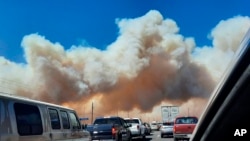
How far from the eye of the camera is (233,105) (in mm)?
1110

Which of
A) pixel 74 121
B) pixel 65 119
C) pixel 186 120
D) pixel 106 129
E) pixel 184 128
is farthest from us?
pixel 186 120

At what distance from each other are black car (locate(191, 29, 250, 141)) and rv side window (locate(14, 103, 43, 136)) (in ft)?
19.7

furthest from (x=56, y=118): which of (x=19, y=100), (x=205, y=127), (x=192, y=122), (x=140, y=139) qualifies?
(x=140, y=139)

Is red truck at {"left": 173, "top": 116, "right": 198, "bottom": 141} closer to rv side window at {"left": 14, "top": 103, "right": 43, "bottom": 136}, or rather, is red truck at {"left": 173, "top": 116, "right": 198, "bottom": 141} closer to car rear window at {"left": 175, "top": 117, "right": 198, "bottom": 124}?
car rear window at {"left": 175, "top": 117, "right": 198, "bottom": 124}

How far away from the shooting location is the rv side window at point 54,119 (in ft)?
27.5

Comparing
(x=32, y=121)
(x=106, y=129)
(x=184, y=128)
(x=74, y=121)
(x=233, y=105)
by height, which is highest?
(x=233, y=105)

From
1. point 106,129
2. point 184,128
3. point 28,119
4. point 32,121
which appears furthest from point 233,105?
point 184,128

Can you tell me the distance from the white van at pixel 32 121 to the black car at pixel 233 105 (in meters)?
5.49

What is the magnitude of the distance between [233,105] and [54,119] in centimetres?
781

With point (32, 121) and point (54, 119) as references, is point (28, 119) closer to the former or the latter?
point (32, 121)

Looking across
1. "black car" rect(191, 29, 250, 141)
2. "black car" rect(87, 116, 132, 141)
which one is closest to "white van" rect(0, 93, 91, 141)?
"black car" rect(191, 29, 250, 141)

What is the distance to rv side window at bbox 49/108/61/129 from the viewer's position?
8.39 meters

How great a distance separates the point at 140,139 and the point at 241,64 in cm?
2935

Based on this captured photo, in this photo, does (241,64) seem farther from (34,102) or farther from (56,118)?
(56,118)
